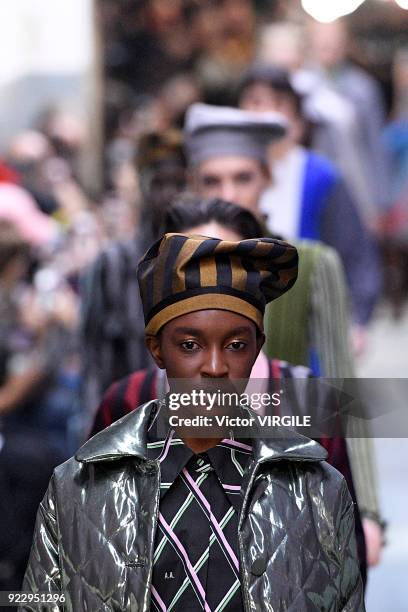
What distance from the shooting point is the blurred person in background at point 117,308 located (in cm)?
582

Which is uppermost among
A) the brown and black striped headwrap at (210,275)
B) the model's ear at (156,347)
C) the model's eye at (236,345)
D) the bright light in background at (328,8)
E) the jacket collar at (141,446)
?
the bright light in background at (328,8)

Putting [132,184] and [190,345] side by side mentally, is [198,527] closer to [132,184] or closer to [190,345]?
[190,345]

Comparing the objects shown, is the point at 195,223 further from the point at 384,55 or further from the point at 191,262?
the point at 384,55

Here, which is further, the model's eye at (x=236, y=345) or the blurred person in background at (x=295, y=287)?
the blurred person in background at (x=295, y=287)

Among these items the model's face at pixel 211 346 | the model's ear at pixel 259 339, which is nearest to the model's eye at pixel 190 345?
the model's face at pixel 211 346

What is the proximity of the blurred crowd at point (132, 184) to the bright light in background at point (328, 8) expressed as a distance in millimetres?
130

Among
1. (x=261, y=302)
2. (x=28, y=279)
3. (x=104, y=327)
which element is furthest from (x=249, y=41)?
(x=261, y=302)

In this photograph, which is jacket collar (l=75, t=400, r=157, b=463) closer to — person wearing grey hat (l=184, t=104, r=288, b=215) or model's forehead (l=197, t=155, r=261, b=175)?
person wearing grey hat (l=184, t=104, r=288, b=215)

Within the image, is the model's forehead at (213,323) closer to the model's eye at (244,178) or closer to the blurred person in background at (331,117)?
the model's eye at (244,178)

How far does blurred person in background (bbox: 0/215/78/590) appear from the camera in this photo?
13.0ft

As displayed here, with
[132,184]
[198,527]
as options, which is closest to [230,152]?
[198,527]

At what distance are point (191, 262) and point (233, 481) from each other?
1.38 ft

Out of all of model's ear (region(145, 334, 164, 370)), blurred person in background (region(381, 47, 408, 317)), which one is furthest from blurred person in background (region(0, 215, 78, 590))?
blurred person in background (region(381, 47, 408, 317))

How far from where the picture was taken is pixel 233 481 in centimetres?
307
